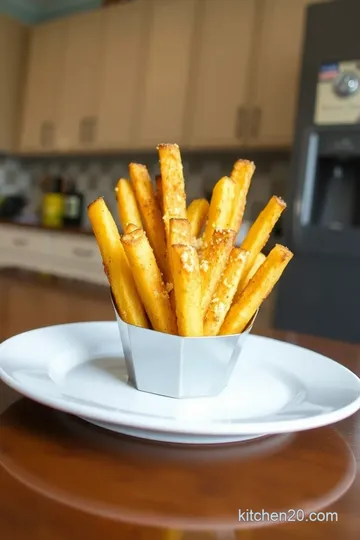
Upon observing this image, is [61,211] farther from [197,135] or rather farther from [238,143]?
[238,143]

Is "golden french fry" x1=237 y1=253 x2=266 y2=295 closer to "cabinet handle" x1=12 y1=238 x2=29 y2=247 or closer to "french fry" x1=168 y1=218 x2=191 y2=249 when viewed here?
"french fry" x1=168 y1=218 x2=191 y2=249

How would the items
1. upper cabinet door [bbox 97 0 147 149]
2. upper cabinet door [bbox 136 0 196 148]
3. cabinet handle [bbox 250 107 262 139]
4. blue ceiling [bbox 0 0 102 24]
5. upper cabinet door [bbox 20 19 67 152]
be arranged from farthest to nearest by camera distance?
blue ceiling [bbox 0 0 102 24]
upper cabinet door [bbox 20 19 67 152]
upper cabinet door [bbox 97 0 147 149]
upper cabinet door [bbox 136 0 196 148]
cabinet handle [bbox 250 107 262 139]

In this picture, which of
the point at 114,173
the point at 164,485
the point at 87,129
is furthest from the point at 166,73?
the point at 164,485

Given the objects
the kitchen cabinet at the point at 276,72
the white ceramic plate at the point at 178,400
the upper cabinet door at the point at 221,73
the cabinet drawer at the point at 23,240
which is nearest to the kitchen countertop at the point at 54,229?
the cabinet drawer at the point at 23,240

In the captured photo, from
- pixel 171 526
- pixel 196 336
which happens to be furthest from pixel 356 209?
pixel 171 526

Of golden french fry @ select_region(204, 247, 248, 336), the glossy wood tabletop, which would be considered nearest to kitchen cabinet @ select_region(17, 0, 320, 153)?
golden french fry @ select_region(204, 247, 248, 336)

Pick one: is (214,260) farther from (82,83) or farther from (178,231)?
(82,83)

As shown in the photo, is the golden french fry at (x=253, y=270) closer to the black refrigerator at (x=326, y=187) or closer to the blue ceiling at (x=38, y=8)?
the black refrigerator at (x=326, y=187)
